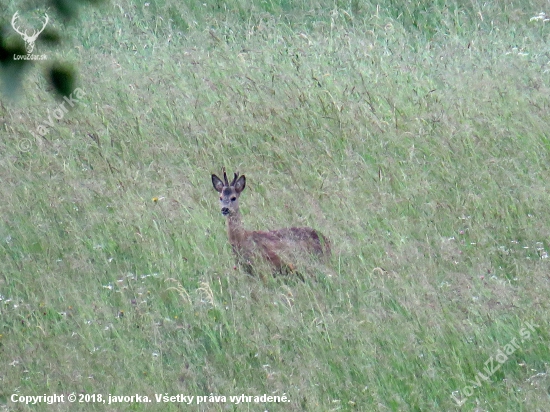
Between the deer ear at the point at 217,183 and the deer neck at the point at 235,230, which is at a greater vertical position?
the deer ear at the point at 217,183

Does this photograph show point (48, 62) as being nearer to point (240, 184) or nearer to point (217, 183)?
point (240, 184)

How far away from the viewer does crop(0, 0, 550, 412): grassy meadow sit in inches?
180

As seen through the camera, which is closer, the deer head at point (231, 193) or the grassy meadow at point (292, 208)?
the grassy meadow at point (292, 208)

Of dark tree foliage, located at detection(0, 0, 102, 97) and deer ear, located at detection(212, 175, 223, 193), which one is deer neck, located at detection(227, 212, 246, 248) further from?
dark tree foliage, located at detection(0, 0, 102, 97)

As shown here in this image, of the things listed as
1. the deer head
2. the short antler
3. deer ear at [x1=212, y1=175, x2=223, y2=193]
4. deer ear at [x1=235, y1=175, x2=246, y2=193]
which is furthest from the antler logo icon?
deer ear at [x1=212, y1=175, x2=223, y2=193]

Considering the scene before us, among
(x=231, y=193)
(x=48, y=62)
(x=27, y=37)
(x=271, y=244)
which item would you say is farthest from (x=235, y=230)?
(x=48, y=62)

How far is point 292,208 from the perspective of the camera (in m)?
6.72

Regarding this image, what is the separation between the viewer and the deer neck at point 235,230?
6.38m

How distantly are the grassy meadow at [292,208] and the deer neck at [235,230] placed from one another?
0.29 feet

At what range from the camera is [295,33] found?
10172mm

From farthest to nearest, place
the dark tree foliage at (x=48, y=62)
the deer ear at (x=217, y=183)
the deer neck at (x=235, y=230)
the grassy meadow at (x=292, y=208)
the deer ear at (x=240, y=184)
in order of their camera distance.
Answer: the deer ear at (x=217, y=183) < the deer ear at (x=240, y=184) < the deer neck at (x=235, y=230) < the grassy meadow at (x=292, y=208) < the dark tree foliage at (x=48, y=62)

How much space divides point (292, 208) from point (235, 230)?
523mm

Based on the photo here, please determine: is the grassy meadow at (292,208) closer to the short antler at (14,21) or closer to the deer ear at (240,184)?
the short antler at (14,21)

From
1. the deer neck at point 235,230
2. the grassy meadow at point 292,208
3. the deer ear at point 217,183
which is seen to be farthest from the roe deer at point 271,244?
the deer ear at point 217,183
